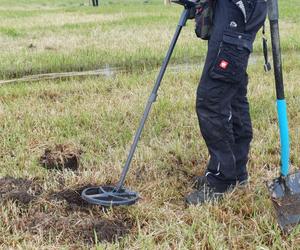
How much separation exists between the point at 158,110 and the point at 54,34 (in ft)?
25.5

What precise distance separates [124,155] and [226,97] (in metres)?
1.34

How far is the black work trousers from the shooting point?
3.27 meters

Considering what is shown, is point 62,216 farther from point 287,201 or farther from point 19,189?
point 287,201

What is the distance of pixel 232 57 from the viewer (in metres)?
3.26

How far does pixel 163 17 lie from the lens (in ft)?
55.4

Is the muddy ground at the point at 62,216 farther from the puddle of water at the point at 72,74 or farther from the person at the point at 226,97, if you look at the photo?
the puddle of water at the point at 72,74

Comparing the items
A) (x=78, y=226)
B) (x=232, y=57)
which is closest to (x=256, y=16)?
(x=232, y=57)

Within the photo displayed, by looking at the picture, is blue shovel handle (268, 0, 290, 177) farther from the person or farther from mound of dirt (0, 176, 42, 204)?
mound of dirt (0, 176, 42, 204)

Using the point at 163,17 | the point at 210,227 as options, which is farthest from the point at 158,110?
the point at 163,17

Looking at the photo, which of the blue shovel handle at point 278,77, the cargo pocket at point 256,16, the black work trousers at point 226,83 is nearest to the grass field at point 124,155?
the black work trousers at point 226,83

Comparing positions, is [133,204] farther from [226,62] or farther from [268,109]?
[268,109]

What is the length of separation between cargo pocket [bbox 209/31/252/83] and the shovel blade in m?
0.71

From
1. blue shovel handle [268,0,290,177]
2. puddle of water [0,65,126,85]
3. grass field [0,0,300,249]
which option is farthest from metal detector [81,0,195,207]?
puddle of water [0,65,126,85]

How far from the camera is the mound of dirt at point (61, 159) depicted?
4.29m
